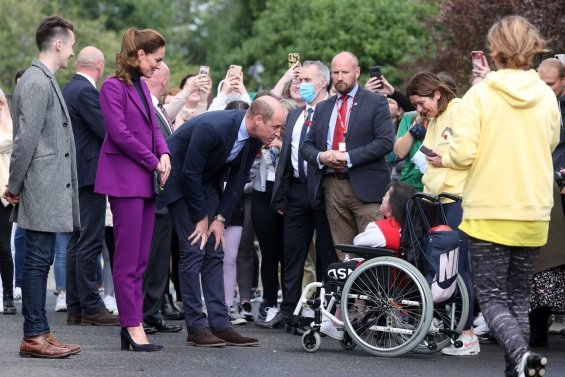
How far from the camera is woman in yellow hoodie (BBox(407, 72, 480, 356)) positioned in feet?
31.7

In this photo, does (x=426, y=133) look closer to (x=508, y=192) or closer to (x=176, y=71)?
(x=508, y=192)

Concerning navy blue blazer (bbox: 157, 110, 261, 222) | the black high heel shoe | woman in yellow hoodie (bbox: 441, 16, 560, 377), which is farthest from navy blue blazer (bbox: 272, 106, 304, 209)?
woman in yellow hoodie (bbox: 441, 16, 560, 377)

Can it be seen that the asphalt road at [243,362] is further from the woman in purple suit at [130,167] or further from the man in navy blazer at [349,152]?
the man in navy blazer at [349,152]

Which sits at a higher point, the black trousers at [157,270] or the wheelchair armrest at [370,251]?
the wheelchair armrest at [370,251]

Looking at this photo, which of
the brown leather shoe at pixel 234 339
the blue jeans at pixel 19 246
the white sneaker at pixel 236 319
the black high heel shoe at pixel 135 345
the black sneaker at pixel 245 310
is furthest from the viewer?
the blue jeans at pixel 19 246

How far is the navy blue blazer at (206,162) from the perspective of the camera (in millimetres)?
9391

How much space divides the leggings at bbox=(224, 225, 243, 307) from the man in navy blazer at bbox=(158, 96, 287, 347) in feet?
6.21

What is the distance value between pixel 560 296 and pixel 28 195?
13.4 ft

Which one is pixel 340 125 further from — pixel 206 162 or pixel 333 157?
pixel 206 162

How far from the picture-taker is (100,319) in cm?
1119

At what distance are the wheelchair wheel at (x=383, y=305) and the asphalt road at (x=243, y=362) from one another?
14cm

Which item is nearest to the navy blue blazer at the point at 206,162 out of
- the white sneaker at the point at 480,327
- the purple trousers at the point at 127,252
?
the purple trousers at the point at 127,252

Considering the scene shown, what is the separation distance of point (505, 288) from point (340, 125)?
139 inches

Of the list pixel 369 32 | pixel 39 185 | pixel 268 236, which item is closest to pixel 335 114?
pixel 268 236
